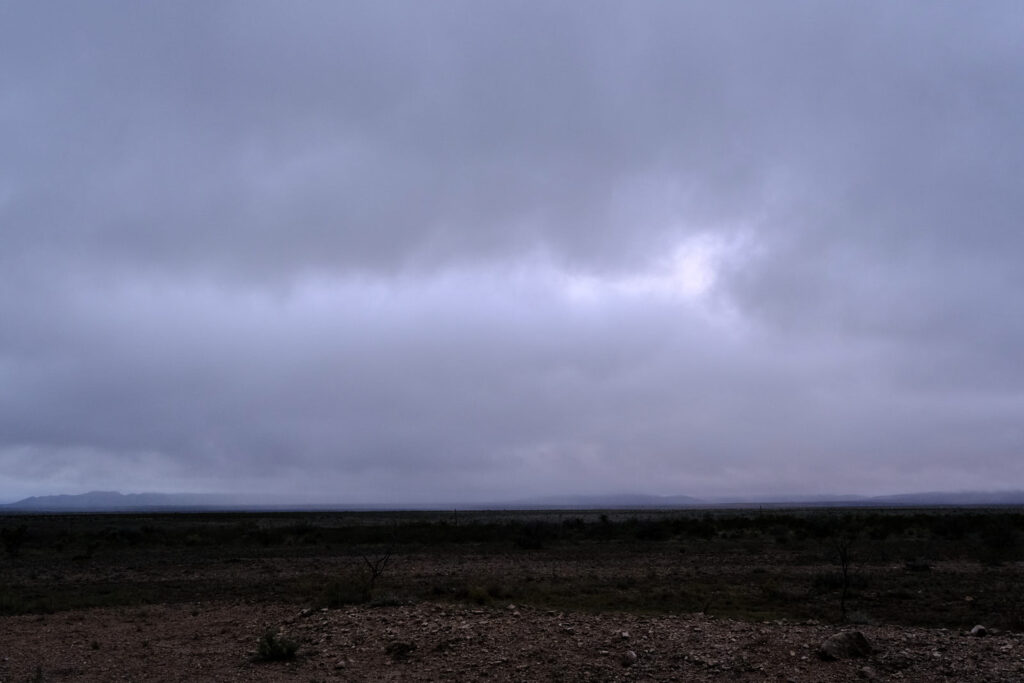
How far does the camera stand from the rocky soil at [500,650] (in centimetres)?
1115

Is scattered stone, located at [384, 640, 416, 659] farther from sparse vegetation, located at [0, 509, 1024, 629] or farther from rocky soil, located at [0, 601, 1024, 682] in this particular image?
sparse vegetation, located at [0, 509, 1024, 629]

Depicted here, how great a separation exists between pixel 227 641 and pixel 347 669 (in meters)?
3.48

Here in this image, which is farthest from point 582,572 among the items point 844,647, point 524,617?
point 844,647

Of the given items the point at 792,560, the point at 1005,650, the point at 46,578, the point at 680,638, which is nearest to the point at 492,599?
the point at 680,638

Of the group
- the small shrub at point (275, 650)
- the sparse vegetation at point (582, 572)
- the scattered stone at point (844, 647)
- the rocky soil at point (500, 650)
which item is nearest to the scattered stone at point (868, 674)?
the rocky soil at point (500, 650)

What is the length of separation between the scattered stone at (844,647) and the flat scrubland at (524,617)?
0.15 m

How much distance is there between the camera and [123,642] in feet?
49.2

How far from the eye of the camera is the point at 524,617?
14617 millimetres

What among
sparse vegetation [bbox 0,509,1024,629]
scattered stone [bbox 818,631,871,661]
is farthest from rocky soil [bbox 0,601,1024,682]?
sparse vegetation [bbox 0,509,1024,629]

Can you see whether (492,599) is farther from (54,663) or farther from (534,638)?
(54,663)

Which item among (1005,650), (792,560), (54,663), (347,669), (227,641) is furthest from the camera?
(792,560)

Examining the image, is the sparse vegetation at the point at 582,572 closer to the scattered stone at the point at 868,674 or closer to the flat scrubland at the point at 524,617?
the flat scrubland at the point at 524,617

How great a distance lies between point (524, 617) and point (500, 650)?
2.07m

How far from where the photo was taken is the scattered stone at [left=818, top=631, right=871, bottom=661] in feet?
37.1
